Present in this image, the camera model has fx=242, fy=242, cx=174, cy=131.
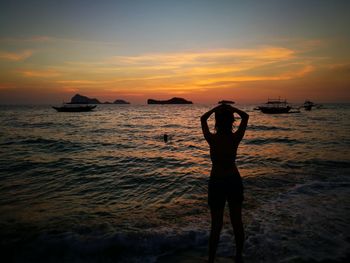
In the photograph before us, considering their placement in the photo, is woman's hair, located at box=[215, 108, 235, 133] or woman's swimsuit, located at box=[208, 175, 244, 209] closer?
woman's hair, located at box=[215, 108, 235, 133]

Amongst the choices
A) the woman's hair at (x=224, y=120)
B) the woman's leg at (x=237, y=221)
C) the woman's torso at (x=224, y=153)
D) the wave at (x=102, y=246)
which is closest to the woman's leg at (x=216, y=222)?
the woman's leg at (x=237, y=221)

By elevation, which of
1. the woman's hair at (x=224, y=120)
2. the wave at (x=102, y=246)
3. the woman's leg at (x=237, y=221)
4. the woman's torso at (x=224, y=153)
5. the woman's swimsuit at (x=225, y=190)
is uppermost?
the woman's hair at (x=224, y=120)

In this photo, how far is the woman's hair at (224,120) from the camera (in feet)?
12.4

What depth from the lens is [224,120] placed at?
3.79 meters

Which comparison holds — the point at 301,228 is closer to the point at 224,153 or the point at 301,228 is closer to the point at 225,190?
the point at 225,190

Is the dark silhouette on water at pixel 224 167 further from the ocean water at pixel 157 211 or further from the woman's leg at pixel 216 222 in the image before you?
the ocean water at pixel 157 211

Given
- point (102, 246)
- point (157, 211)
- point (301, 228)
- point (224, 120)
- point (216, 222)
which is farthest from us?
point (157, 211)

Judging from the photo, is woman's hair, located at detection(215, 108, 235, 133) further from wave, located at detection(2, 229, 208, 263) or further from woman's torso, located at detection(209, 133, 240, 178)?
wave, located at detection(2, 229, 208, 263)

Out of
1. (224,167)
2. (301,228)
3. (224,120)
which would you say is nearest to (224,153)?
(224,167)

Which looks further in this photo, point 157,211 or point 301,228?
point 157,211

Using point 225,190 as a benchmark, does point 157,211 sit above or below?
below

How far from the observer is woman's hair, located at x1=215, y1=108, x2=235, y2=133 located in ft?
12.4

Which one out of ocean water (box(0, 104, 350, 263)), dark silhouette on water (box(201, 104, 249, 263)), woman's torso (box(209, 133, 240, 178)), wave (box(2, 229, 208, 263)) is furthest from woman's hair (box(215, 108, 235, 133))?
wave (box(2, 229, 208, 263))

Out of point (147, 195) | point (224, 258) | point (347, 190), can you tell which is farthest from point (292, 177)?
point (224, 258)
